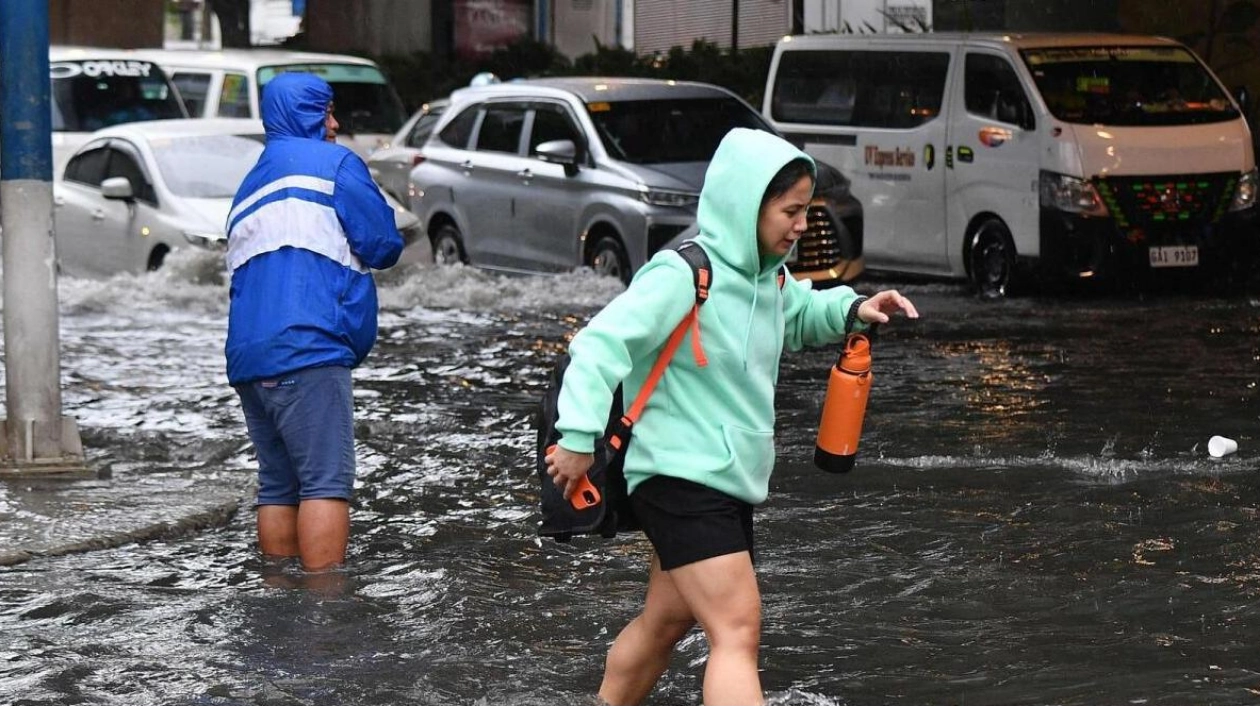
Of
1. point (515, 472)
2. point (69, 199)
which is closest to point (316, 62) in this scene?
point (69, 199)

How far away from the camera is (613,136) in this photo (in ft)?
53.0

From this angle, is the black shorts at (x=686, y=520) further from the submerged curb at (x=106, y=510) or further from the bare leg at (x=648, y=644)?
the submerged curb at (x=106, y=510)

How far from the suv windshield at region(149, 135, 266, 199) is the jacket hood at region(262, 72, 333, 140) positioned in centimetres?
935

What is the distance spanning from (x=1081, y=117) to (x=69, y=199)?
7812 mm

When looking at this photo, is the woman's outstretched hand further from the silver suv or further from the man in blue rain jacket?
the silver suv

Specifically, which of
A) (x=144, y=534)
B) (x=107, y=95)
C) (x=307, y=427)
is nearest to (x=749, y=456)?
(x=307, y=427)

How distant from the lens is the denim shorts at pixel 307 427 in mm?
7000

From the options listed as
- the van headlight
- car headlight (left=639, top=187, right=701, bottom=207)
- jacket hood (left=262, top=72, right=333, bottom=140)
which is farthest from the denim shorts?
the van headlight

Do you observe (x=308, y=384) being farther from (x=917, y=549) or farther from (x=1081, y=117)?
(x=1081, y=117)

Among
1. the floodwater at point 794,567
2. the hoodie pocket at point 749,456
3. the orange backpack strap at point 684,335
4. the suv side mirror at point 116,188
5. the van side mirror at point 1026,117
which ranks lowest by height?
the floodwater at point 794,567

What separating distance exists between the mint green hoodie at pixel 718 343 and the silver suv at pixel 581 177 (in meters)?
10.0

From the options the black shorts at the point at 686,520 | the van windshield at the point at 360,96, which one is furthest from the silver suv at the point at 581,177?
the black shorts at the point at 686,520

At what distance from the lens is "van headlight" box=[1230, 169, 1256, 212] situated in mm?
16500

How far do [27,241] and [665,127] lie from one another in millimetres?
8031
